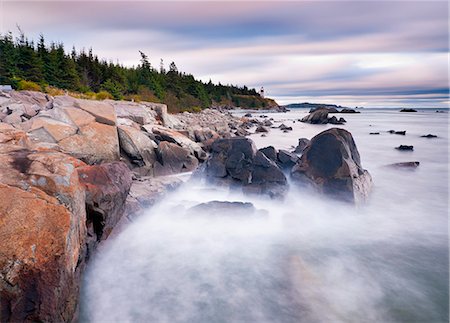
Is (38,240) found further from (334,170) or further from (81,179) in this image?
(334,170)

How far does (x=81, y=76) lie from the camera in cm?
5056

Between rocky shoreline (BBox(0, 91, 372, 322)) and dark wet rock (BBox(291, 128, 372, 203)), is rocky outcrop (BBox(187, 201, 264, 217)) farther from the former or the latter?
dark wet rock (BBox(291, 128, 372, 203))

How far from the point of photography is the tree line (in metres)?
37.1

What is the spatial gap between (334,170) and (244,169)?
9.28ft

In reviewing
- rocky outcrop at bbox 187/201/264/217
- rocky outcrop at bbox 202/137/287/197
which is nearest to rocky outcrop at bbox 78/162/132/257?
rocky outcrop at bbox 187/201/264/217

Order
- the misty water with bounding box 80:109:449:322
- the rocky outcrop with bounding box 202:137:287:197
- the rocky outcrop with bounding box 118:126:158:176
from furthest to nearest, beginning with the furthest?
1. the rocky outcrop with bounding box 118:126:158:176
2. the rocky outcrop with bounding box 202:137:287:197
3. the misty water with bounding box 80:109:449:322

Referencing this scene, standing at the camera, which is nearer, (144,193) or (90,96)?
(144,193)

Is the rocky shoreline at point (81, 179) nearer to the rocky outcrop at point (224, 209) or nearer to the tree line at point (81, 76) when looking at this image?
the rocky outcrop at point (224, 209)

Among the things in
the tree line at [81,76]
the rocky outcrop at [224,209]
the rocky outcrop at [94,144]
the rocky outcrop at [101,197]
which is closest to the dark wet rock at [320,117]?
the tree line at [81,76]

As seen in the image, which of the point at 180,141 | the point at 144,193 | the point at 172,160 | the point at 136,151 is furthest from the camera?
the point at 180,141

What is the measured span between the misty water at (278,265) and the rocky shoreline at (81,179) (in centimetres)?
54

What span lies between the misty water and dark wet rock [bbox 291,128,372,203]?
387mm

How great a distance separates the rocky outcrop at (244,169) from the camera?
904cm

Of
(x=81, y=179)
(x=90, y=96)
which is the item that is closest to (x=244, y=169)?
(x=81, y=179)
